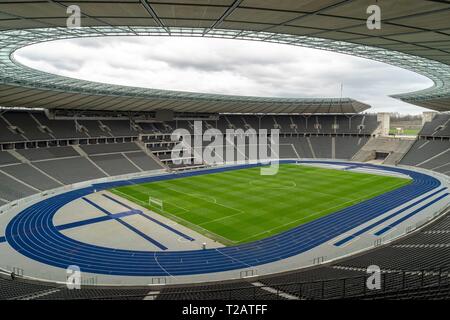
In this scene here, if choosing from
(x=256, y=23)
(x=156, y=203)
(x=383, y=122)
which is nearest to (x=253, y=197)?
(x=156, y=203)

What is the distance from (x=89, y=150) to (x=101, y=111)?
10.4 m

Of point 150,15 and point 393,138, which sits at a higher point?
point 150,15

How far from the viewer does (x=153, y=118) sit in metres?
64.6

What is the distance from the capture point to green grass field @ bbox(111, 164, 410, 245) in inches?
1054

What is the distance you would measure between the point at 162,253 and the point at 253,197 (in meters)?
16.2

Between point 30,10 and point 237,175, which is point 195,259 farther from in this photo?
point 237,175

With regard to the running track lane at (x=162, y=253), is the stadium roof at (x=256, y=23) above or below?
above

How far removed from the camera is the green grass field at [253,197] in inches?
1054

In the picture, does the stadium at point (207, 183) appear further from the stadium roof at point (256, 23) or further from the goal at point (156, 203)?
the goal at point (156, 203)

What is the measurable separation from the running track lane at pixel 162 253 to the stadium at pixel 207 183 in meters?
0.14

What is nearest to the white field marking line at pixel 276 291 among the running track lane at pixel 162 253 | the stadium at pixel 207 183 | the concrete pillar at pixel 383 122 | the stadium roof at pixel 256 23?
the stadium at pixel 207 183

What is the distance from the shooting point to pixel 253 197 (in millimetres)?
35844

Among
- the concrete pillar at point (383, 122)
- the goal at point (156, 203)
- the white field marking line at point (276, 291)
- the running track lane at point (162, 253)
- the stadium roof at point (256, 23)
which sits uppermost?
the stadium roof at point (256, 23)
